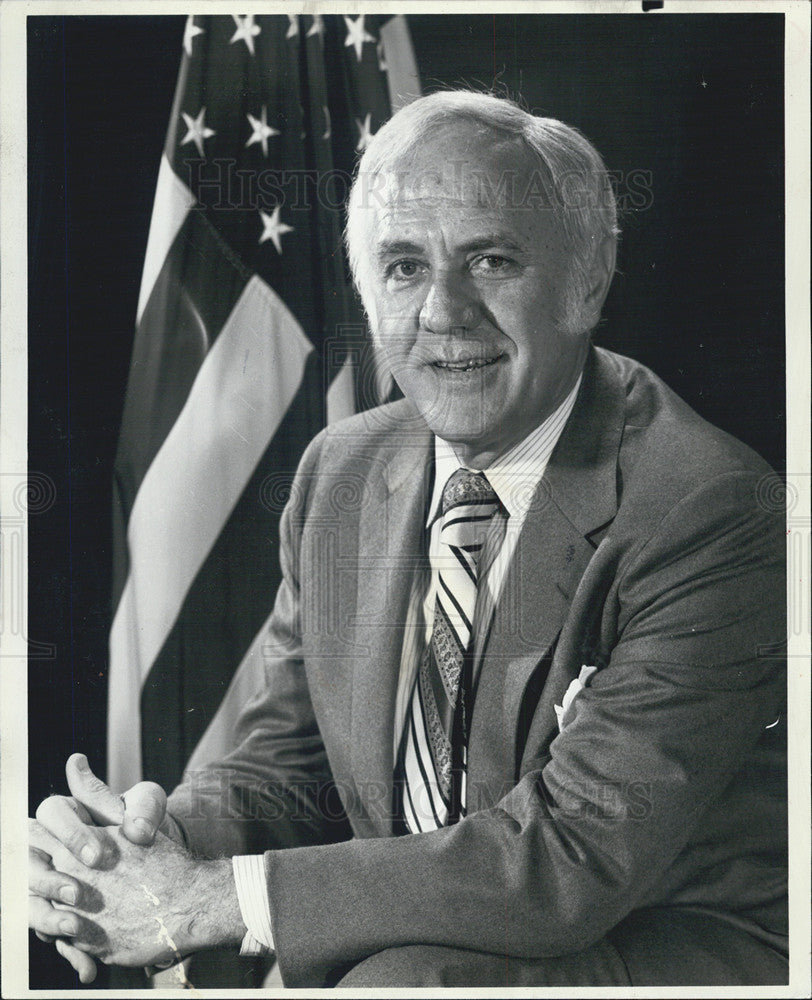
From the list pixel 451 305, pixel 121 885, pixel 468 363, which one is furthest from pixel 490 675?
pixel 121 885

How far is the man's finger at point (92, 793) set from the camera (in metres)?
2.29

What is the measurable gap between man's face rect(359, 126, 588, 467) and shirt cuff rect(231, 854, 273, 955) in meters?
1.02

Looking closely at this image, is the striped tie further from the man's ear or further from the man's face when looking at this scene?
the man's ear

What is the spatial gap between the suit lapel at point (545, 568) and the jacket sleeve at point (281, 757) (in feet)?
1.21

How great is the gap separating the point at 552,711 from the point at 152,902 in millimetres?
958

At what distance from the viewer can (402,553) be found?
2.26 meters

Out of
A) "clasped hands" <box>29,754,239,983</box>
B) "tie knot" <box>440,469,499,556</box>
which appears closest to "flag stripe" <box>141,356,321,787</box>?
"clasped hands" <box>29,754,239,983</box>

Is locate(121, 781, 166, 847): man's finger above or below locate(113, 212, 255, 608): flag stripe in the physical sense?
below

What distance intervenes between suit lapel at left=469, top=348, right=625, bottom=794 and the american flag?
47cm

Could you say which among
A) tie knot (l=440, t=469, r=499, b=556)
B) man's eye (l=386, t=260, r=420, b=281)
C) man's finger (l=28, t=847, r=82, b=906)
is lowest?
man's finger (l=28, t=847, r=82, b=906)

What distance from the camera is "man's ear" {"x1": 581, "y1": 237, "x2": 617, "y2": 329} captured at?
2219 millimetres

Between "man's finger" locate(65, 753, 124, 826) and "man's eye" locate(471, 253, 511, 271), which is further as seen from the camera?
"man's finger" locate(65, 753, 124, 826)

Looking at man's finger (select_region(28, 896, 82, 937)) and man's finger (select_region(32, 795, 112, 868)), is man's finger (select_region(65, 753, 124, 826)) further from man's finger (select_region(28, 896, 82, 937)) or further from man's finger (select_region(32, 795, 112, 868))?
man's finger (select_region(28, 896, 82, 937))

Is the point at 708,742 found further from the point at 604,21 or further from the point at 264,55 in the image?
the point at 264,55
